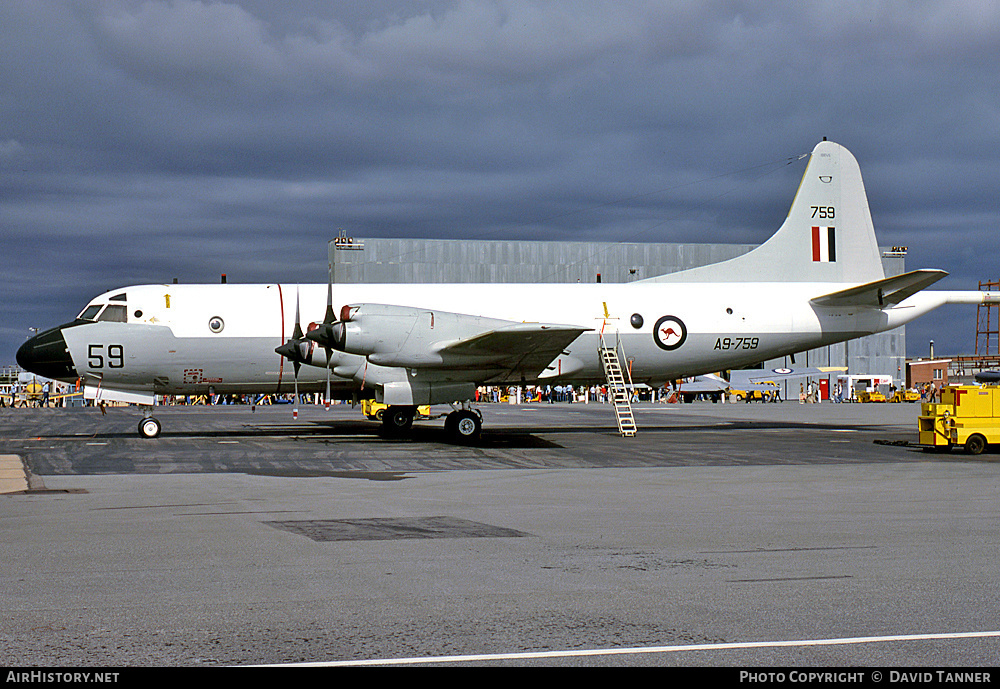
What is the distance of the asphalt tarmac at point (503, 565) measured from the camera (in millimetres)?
5375

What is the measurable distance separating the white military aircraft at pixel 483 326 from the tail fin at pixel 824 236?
48 millimetres

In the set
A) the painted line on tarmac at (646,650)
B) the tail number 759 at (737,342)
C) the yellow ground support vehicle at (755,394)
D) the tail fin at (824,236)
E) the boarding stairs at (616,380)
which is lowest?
the yellow ground support vehicle at (755,394)

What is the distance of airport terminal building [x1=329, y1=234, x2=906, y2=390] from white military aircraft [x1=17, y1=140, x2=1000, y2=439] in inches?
1598

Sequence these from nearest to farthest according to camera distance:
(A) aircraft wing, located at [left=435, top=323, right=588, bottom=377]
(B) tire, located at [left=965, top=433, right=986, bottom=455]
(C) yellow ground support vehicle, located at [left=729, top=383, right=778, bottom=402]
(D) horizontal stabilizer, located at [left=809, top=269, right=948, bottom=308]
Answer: (B) tire, located at [left=965, top=433, right=986, bottom=455] < (A) aircraft wing, located at [left=435, top=323, right=588, bottom=377] < (D) horizontal stabilizer, located at [left=809, top=269, right=948, bottom=308] < (C) yellow ground support vehicle, located at [left=729, top=383, right=778, bottom=402]

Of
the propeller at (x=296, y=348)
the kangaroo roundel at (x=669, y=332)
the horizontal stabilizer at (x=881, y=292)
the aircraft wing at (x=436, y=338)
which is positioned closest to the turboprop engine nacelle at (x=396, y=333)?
the aircraft wing at (x=436, y=338)

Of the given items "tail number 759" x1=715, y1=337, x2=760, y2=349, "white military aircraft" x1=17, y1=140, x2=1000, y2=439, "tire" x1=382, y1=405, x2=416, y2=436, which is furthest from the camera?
"tail number 759" x1=715, y1=337, x2=760, y2=349

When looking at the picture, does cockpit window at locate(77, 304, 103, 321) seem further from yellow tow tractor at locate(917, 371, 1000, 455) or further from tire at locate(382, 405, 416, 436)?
yellow tow tractor at locate(917, 371, 1000, 455)

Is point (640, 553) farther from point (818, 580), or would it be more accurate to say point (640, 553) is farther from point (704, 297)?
point (704, 297)

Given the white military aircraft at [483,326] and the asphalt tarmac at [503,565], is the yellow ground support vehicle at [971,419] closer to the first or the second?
the asphalt tarmac at [503,565]

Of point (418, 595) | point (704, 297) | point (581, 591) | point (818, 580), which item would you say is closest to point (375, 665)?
point (418, 595)

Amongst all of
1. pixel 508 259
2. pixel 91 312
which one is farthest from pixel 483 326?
pixel 508 259

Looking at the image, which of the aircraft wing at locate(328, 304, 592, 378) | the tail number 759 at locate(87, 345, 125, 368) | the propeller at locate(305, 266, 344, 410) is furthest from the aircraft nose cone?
the aircraft wing at locate(328, 304, 592, 378)

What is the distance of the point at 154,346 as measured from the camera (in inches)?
A: 1032

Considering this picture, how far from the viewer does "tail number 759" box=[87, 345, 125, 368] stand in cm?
2584
